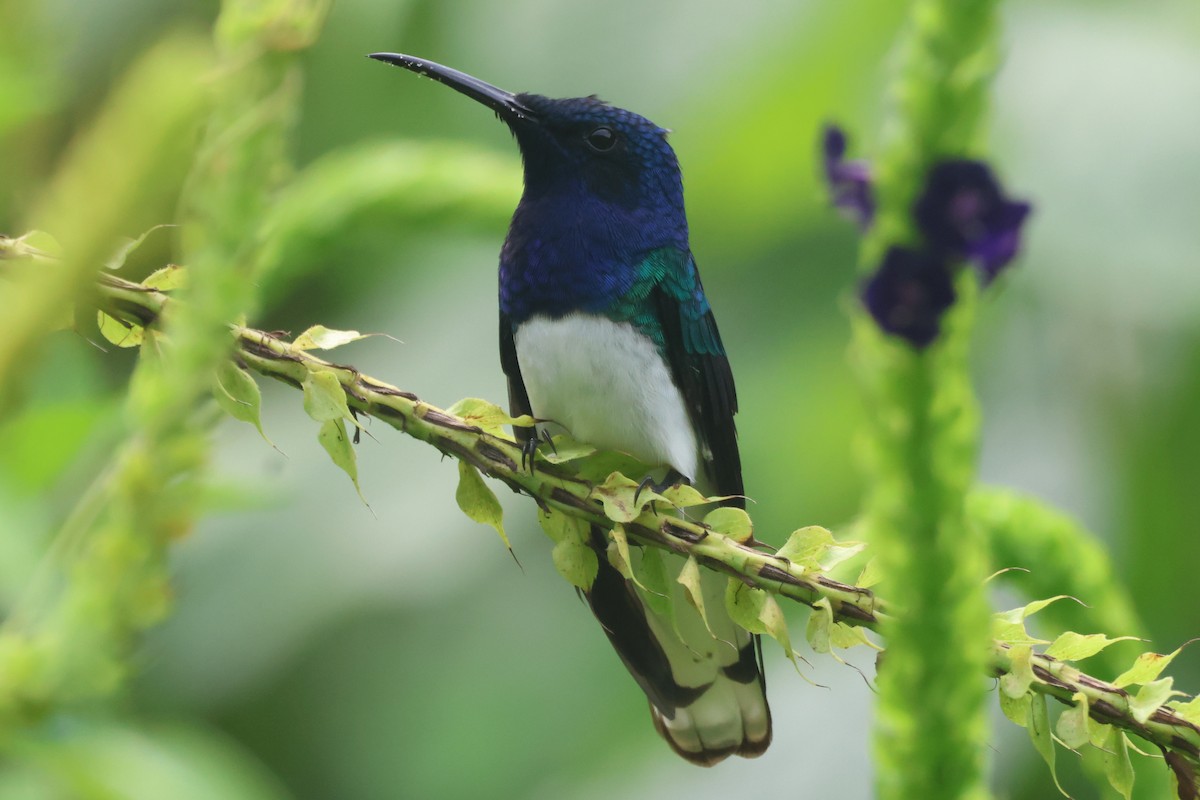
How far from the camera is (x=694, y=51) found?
4770mm

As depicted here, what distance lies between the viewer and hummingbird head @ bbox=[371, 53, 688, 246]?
8.41ft

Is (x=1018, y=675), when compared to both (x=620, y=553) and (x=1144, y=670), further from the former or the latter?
(x=620, y=553)

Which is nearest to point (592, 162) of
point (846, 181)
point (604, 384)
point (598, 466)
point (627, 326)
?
point (627, 326)

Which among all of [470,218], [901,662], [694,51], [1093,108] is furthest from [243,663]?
[901,662]

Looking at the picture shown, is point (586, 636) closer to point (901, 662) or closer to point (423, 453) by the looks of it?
point (423, 453)

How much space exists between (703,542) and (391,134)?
13.2ft

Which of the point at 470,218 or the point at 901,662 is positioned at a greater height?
the point at 901,662

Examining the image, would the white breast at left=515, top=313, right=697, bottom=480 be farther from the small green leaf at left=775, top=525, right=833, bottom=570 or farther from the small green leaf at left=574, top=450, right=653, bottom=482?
the small green leaf at left=775, top=525, right=833, bottom=570

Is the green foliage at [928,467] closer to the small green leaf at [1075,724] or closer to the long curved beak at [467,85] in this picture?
the small green leaf at [1075,724]

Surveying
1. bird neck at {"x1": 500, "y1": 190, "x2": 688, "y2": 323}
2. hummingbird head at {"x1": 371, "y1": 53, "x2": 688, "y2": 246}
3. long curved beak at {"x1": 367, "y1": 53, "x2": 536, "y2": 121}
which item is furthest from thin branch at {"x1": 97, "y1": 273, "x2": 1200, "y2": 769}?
hummingbird head at {"x1": 371, "y1": 53, "x2": 688, "y2": 246}

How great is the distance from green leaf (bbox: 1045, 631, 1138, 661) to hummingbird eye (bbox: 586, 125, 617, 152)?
5.40 feet

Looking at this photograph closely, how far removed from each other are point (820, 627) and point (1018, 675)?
16 centimetres

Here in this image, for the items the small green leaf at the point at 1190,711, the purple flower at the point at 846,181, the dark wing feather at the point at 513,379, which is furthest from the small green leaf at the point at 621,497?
the dark wing feather at the point at 513,379

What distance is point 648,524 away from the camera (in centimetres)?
131
